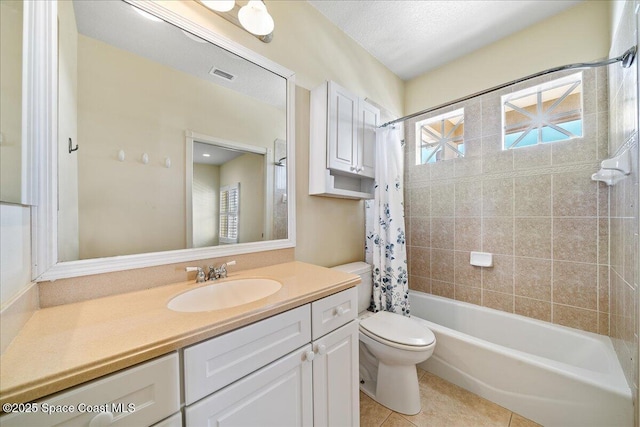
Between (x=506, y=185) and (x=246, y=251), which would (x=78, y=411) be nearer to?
(x=246, y=251)

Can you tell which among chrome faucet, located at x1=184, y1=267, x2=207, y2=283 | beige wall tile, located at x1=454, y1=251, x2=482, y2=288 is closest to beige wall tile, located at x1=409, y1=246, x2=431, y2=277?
beige wall tile, located at x1=454, y1=251, x2=482, y2=288

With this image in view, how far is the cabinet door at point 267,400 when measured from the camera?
630 millimetres

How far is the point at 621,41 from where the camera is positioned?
125cm

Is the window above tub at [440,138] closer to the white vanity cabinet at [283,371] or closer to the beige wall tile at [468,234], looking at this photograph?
the beige wall tile at [468,234]

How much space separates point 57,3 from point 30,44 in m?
0.22

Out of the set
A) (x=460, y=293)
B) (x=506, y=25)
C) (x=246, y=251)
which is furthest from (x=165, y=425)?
(x=506, y=25)

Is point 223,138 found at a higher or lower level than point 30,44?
lower

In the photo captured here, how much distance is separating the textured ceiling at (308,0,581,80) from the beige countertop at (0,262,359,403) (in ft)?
6.37

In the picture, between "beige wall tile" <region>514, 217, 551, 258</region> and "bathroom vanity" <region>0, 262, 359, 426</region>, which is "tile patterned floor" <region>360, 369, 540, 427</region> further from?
"beige wall tile" <region>514, 217, 551, 258</region>

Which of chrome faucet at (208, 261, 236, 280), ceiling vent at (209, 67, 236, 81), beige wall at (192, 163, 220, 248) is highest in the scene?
ceiling vent at (209, 67, 236, 81)

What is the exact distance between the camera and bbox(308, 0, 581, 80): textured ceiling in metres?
1.59

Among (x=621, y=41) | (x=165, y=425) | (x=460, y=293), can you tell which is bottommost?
(x=460, y=293)

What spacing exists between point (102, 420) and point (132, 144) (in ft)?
2.95

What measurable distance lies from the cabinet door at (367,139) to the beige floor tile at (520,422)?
5.72ft
